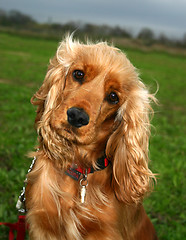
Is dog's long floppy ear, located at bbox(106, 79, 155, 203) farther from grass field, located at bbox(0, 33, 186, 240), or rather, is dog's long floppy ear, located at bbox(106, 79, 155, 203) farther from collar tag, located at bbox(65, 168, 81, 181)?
collar tag, located at bbox(65, 168, 81, 181)

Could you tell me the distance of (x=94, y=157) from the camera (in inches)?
89.5

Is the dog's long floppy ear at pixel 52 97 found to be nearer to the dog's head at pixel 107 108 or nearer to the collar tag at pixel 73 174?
the dog's head at pixel 107 108

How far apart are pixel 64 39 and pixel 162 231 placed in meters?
2.27

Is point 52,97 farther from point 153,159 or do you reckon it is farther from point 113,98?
point 153,159

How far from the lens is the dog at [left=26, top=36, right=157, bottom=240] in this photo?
6.81 ft

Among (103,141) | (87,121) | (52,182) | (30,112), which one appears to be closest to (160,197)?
(103,141)

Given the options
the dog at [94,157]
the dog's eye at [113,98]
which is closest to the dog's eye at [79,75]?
the dog at [94,157]

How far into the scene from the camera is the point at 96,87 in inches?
82.4

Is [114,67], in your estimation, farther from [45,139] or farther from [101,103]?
[45,139]

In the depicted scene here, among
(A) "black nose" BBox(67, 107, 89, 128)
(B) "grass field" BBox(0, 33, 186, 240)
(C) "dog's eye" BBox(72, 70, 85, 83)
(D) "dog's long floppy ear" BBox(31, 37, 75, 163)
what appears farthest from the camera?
(B) "grass field" BBox(0, 33, 186, 240)

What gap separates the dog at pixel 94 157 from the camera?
81.7 inches

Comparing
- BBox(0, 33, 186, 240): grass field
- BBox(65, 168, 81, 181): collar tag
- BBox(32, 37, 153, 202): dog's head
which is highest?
BBox(32, 37, 153, 202): dog's head

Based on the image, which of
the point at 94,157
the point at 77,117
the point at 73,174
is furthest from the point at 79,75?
the point at 73,174

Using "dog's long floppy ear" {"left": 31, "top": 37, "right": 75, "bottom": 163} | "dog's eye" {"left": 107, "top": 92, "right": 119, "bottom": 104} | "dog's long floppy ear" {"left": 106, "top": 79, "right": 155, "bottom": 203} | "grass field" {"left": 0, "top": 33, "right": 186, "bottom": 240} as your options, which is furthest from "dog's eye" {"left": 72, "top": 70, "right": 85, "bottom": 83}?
"grass field" {"left": 0, "top": 33, "right": 186, "bottom": 240}
